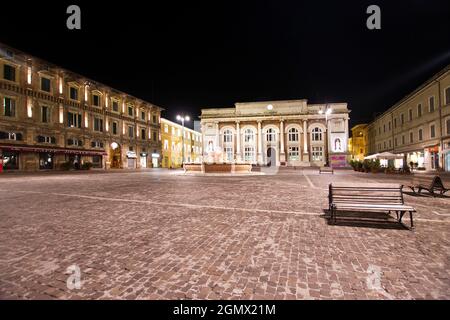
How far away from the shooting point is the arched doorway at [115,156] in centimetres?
4394

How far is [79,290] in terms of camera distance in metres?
2.85

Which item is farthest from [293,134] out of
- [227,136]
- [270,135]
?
[227,136]

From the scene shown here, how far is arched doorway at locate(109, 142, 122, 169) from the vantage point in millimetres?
43941

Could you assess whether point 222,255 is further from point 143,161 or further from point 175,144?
point 175,144

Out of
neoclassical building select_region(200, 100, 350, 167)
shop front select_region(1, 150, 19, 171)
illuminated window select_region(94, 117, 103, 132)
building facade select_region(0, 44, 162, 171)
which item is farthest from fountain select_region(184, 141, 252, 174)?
neoclassical building select_region(200, 100, 350, 167)

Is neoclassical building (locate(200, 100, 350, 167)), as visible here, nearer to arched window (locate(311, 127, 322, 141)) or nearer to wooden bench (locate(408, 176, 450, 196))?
arched window (locate(311, 127, 322, 141))

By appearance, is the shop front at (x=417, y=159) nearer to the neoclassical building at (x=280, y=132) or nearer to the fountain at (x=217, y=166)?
the neoclassical building at (x=280, y=132)

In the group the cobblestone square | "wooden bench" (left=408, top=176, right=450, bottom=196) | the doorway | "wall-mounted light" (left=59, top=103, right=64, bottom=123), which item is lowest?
the cobblestone square

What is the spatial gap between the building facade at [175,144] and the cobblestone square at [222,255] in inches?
1838

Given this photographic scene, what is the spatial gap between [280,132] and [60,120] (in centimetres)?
4336

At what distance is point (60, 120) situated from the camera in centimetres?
3425

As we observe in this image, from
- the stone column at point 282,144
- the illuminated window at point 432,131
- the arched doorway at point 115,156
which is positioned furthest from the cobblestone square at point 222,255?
the stone column at point 282,144
